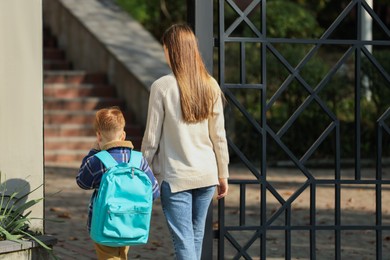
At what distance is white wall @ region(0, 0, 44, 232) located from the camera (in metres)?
6.77

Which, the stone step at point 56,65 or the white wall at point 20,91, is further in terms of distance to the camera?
the stone step at point 56,65

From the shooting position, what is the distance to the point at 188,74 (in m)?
6.02

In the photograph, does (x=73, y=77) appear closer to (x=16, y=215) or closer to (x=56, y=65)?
(x=56, y=65)

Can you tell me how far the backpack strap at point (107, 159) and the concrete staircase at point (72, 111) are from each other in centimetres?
836

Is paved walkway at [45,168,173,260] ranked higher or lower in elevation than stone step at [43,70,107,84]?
lower

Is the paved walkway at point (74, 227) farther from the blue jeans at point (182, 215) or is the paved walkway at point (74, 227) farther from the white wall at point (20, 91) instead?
the blue jeans at point (182, 215)

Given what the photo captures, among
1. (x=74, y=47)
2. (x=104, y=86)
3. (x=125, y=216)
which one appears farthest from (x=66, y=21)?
(x=125, y=216)

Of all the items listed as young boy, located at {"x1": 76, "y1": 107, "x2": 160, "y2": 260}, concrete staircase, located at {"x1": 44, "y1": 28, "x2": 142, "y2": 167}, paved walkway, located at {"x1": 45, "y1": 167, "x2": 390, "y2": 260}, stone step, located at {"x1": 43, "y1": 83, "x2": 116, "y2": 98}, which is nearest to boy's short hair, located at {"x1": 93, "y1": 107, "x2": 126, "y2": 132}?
young boy, located at {"x1": 76, "y1": 107, "x2": 160, "y2": 260}

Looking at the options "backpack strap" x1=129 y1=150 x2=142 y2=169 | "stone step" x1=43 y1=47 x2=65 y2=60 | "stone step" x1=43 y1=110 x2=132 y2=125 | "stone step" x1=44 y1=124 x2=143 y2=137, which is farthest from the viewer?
"stone step" x1=43 y1=47 x2=65 y2=60

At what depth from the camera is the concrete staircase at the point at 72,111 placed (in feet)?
48.3

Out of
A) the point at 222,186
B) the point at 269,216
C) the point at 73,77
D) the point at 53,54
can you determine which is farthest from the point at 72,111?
the point at 222,186

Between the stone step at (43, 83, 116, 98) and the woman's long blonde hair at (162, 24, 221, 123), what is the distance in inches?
404

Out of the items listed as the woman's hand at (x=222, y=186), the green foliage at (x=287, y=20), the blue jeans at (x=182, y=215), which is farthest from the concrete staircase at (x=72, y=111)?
the blue jeans at (x=182, y=215)

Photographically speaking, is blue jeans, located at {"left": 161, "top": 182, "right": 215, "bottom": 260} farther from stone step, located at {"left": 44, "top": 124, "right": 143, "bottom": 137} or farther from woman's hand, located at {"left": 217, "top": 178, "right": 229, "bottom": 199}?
stone step, located at {"left": 44, "top": 124, "right": 143, "bottom": 137}
